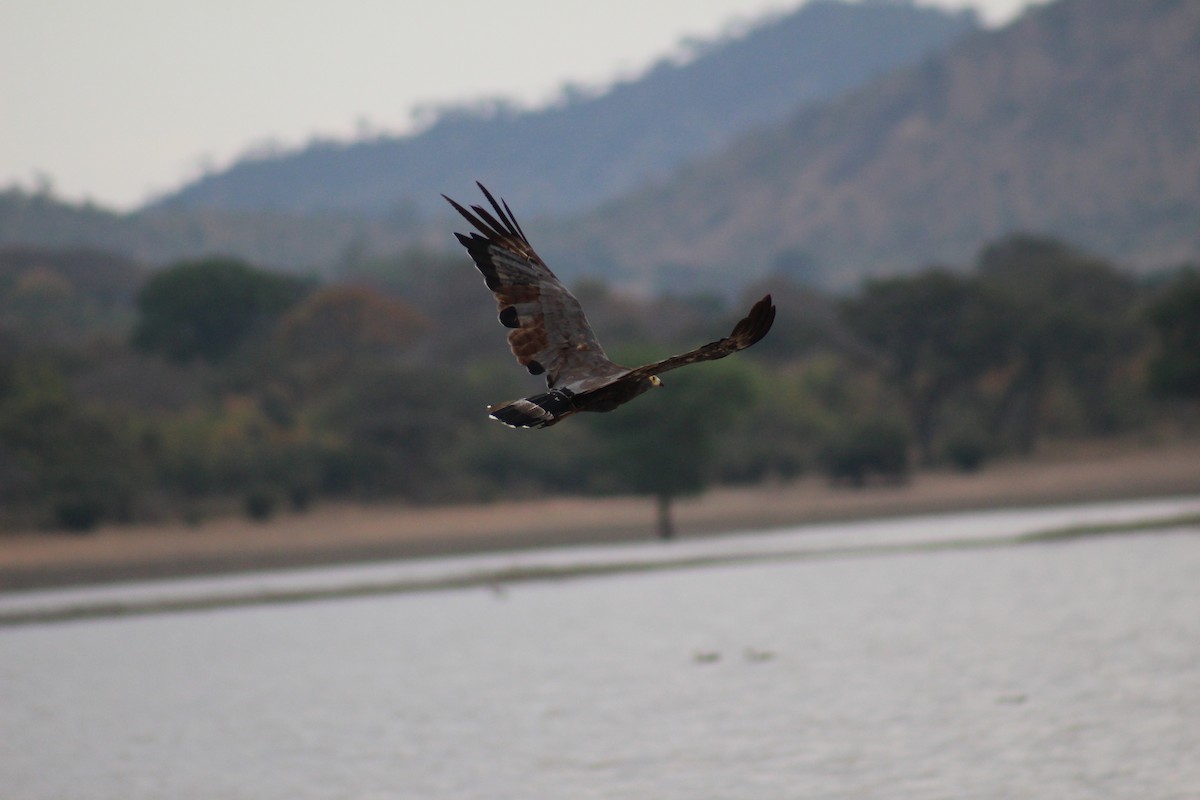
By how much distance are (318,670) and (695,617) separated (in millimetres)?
9611

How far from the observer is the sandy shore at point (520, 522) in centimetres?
5016

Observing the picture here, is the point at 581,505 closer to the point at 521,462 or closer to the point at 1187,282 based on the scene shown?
the point at 521,462

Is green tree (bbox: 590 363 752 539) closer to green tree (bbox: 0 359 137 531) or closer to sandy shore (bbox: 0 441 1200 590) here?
sandy shore (bbox: 0 441 1200 590)

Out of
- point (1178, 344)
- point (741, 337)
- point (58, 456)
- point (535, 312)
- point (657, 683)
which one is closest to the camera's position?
point (741, 337)

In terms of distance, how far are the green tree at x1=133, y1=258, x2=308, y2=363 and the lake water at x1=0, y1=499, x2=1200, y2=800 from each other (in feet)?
151

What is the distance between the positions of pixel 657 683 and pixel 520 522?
92.6ft

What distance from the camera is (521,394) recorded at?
251 feet

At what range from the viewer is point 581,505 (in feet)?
196

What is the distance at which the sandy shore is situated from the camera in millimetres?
50156

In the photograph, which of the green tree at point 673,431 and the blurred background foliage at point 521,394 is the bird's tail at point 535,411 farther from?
Answer: the green tree at point 673,431

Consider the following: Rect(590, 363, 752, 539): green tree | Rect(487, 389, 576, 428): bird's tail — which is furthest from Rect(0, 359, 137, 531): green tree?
Rect(487, 389, 576, 428): bird's tail

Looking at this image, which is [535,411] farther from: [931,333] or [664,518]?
[931,333]

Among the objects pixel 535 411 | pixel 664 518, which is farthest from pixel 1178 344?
pixel 535 411

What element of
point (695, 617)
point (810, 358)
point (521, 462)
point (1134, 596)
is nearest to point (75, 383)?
point (521, 462)
